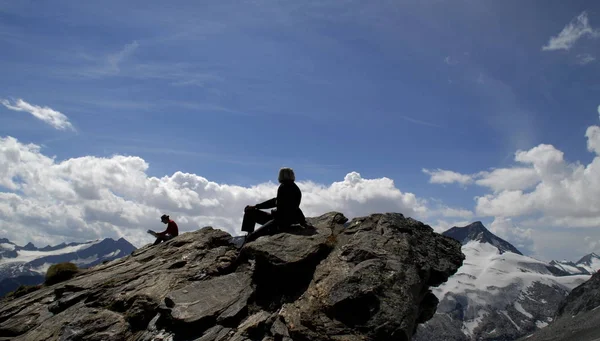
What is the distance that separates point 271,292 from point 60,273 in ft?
59.6

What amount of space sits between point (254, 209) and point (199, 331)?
8748mm

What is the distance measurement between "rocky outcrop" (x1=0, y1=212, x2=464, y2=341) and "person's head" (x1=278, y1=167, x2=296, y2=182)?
2931mm

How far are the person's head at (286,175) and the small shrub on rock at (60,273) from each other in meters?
17.5

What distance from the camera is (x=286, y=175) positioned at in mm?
22281

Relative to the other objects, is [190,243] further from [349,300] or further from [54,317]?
[349,300]

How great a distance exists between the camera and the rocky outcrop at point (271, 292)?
15445mm

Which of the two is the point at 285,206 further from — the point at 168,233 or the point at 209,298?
the point at 168,233

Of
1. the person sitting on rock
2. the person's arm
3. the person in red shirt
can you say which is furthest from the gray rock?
the person in red shirt

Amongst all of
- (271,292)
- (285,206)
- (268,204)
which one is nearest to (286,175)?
(285,206)

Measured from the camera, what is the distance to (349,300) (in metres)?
15.6

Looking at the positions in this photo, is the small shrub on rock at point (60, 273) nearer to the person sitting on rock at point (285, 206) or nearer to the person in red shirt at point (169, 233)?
the person in red shirt at point (169, 233)

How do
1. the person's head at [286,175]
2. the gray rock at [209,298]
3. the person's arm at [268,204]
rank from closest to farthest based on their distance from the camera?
the gray rock at [209,298]
the person's head at [286,175]
the person's arm at [268,204]

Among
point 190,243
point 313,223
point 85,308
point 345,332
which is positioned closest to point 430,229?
point 313,223

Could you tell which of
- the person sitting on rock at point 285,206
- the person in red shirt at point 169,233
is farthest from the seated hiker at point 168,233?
the person sitting on rock at point 285,206
